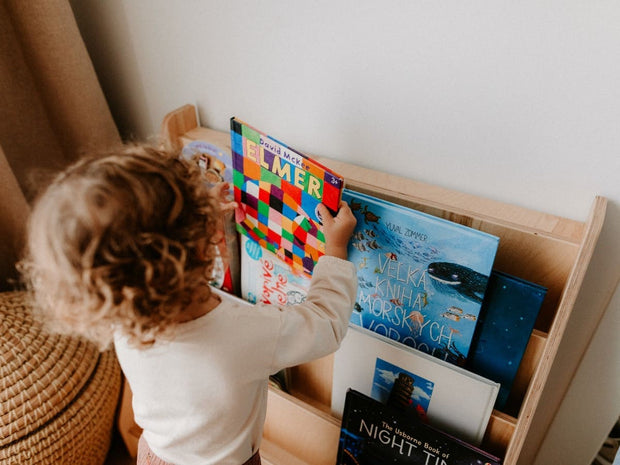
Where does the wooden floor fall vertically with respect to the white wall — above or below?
below

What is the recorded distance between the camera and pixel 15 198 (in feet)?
3.44

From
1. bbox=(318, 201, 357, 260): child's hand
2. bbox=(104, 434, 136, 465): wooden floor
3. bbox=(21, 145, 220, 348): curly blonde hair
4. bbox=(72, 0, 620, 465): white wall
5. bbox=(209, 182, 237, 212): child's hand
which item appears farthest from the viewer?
bbox=(104, 434, 136, 465): wooden floor

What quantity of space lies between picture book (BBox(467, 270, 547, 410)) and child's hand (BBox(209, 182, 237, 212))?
1.55ft

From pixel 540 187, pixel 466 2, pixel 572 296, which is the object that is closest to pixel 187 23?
pixel 466 2

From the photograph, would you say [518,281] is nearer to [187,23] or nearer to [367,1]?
[367,1]

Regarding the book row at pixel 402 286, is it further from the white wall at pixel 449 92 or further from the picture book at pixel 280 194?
the white wall at pixel 449 92

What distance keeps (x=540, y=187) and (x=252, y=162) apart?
1.54ft

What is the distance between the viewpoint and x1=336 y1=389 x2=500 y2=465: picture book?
30.5 inches

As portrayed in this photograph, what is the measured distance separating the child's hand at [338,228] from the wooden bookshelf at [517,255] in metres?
0.08

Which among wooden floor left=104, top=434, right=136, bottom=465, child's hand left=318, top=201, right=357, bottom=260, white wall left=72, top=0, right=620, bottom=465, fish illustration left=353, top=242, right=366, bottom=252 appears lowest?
wooden floor left=104, top=434, right=136, bottom=465

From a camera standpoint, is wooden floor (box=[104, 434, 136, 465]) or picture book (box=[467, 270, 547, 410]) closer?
picture book (box=[467, 270, 547, 410])

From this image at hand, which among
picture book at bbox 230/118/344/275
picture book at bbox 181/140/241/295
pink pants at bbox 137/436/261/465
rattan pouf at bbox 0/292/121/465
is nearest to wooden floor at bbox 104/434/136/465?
rattan pouf at bbox 0/292/121/465

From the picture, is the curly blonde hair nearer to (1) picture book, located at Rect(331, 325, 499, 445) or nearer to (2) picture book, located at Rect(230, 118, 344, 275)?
(2) picture book, located at Rect(230, 118, 344, 275)

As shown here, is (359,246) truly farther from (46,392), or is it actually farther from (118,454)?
(118,454)
